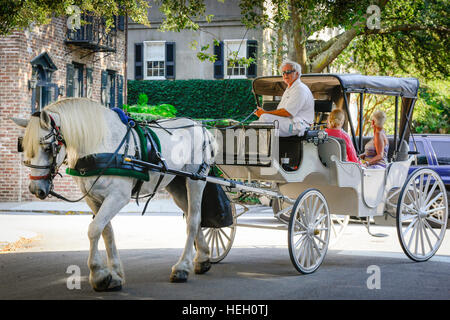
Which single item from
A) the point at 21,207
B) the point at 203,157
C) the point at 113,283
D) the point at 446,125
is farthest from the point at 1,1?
the point at 446,125

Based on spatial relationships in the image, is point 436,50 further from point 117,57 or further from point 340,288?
point 340,288

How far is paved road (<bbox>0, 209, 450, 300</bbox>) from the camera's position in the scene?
6.98m

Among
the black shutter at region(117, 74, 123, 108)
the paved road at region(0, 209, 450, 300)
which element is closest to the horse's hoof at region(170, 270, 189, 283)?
the paved road at region(0, 209, 450, 300)

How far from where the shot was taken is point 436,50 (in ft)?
68.6

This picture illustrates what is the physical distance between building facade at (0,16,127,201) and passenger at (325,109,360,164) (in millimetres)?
12139

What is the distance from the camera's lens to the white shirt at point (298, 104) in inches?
335

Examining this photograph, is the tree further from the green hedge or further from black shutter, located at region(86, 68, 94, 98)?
the green hedge

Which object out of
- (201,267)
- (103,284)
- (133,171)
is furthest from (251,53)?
(103,284)

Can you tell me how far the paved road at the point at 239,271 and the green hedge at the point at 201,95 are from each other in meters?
17.5

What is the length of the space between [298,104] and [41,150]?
11.2ft

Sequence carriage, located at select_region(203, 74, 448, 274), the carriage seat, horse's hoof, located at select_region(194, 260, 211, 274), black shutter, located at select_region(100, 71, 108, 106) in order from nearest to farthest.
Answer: horse's hoof, located at select_region(194, 260, 211, 274) → carriage, located at select_region(203, 74, 448, 274) → the carriage seat → black shutter, located at select_region(100, 71, 108, 106)

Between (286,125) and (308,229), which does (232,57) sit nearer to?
(286,125)

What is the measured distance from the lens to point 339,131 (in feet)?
30.1

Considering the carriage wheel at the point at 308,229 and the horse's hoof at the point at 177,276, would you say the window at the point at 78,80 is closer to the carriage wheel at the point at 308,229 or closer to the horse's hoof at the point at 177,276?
the carriage wheel at the point at 308,229
